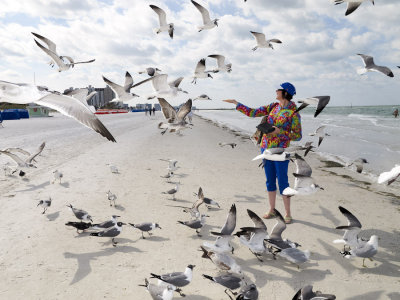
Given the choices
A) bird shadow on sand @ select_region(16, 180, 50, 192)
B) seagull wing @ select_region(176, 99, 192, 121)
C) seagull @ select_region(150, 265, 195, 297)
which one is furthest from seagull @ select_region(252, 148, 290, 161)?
bird shadow on sand @ select_region(16, 180, 50, 192)

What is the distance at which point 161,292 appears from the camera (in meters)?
3.70

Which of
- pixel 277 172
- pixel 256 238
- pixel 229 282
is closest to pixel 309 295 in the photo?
pixel 229 282

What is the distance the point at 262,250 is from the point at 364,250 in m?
1.61

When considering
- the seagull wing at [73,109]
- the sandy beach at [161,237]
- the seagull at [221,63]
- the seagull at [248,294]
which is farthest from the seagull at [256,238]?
the seagull at [221,63]

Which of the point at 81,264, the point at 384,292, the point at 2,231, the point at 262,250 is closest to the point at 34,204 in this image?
the point at 2,231

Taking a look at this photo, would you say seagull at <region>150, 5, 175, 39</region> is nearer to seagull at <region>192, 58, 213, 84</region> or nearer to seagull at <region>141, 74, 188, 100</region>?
seagull at <region>192, 58, 213, 84</region>

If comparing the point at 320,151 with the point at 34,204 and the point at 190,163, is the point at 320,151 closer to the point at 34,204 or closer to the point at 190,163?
the point at 190,163

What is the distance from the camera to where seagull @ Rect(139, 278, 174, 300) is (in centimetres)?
361

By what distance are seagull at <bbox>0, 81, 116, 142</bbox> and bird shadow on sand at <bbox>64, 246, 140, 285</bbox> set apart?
217 cm

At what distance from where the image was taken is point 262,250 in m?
4.66

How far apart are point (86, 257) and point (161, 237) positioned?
142 centimetres

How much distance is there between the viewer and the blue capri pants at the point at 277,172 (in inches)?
227

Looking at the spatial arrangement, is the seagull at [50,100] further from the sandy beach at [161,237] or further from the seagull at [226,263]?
the seagull at [226,263]

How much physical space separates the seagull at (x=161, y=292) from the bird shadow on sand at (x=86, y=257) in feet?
3.99
